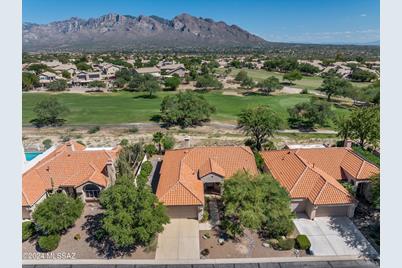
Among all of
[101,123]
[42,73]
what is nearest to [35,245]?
[101,123]

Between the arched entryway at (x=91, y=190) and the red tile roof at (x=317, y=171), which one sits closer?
the red tile roof at (x=317, y=171)

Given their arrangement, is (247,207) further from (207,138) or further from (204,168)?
(207,138)

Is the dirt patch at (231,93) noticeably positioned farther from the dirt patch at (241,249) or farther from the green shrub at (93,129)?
the dirt patch at (241,249)

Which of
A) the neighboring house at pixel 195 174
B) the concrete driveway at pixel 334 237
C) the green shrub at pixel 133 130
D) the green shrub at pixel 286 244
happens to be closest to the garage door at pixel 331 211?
the concrete driveway at pixel 334 237

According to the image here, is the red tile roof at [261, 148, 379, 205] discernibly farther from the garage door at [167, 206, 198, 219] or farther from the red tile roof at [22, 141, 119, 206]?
the red tile roof at [22, 141, 119, 206]

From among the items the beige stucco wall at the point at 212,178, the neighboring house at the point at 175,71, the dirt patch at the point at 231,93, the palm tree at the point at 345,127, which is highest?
the neighboring house at the point at 175,71

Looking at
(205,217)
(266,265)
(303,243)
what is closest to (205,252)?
(205,217)
